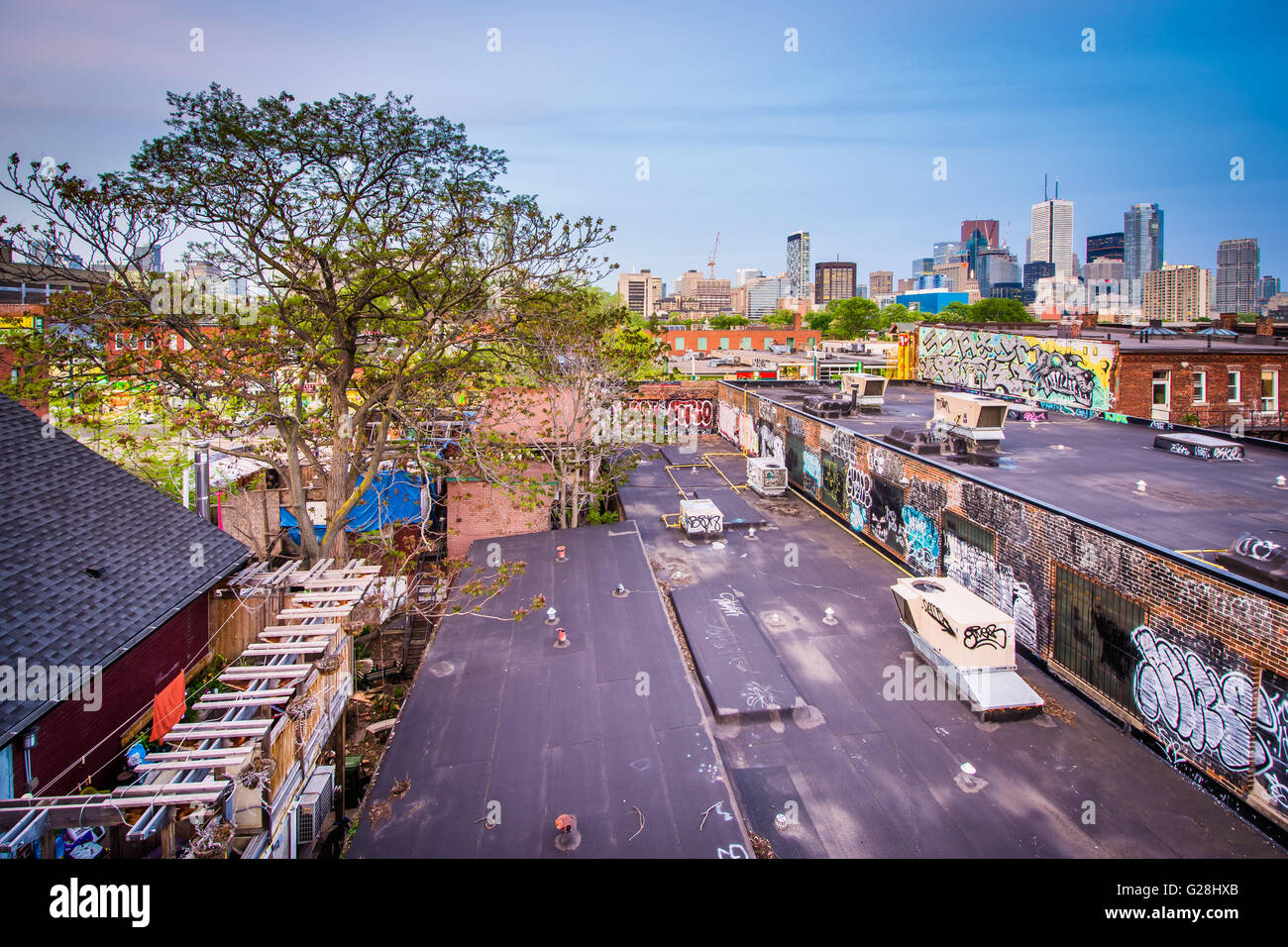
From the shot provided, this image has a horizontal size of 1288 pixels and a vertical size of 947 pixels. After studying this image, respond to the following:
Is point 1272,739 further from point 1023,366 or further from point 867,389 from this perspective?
point 1023,366

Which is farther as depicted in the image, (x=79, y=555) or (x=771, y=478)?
(x=771, y=478)

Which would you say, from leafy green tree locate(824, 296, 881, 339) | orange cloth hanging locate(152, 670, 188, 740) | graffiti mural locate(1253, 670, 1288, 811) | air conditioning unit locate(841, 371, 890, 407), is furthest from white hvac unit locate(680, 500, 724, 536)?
leafy green tree locate(824, 296, 881, 339)

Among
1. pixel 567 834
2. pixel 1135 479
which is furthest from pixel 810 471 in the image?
pixel 567 834

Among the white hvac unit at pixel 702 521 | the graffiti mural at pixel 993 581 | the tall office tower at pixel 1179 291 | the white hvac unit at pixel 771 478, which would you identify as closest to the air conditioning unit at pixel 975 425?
the graffiti mural at pixel 993 581

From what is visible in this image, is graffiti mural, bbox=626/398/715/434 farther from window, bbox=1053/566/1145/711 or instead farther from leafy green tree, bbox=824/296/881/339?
leafy green tree, bbox=824/296/881/339
